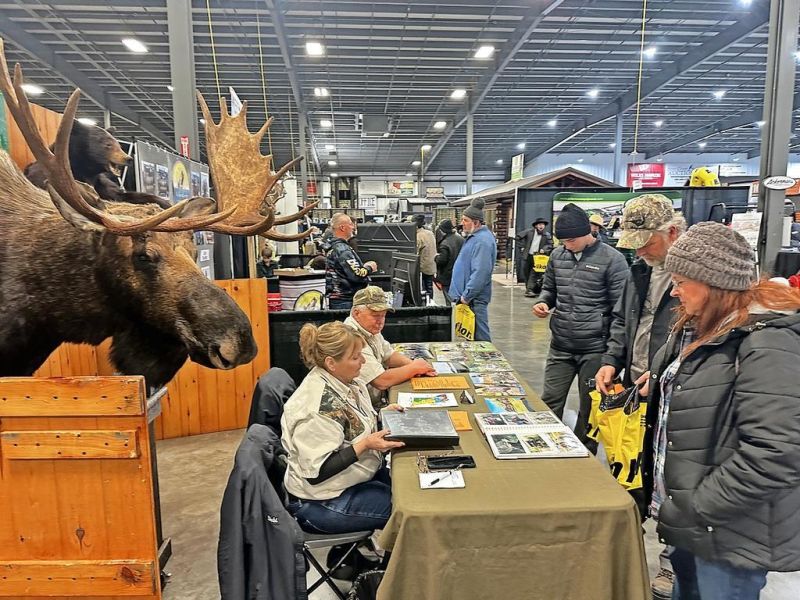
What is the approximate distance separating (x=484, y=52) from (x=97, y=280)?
10.5 metres

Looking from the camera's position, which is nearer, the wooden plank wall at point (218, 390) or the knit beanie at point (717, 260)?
the knit beanie at point (717, 260)

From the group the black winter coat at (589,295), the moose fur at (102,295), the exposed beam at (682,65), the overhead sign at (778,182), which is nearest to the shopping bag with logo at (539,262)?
the exposed beam at (682,65)

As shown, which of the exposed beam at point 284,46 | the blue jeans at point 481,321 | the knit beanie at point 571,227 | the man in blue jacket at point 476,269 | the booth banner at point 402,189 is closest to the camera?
the knit beanie at point 571,227

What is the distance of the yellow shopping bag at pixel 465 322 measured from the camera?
15.2 feet

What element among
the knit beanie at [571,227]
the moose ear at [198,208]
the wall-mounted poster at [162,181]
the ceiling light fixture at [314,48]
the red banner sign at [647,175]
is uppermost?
the ceiling light fixture at [314,48]

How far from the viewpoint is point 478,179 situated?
3092cm

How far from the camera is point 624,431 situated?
7.84 feet

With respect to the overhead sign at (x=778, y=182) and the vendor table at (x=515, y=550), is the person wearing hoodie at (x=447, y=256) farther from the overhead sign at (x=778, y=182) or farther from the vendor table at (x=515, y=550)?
the vendor table at (x=515, y=550)

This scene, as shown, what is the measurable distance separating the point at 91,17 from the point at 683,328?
10.1 meters

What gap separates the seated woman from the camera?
6.80ft

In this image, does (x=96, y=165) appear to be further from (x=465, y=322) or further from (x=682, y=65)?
(x=682, y=65)

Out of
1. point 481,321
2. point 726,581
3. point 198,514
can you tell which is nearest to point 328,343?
point 726,581

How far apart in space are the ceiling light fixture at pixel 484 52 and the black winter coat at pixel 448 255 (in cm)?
467

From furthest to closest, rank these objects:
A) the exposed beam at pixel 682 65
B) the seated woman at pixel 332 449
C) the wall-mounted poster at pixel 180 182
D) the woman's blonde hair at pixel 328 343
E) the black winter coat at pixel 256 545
→ the exposed beam at pixel 682 65
the wall-mounted poster at pixel 180 182
the woman's blonde hair at pixel 328 343
the seated woman at pixel 332 449
the black winter coat at pixel 256 545
